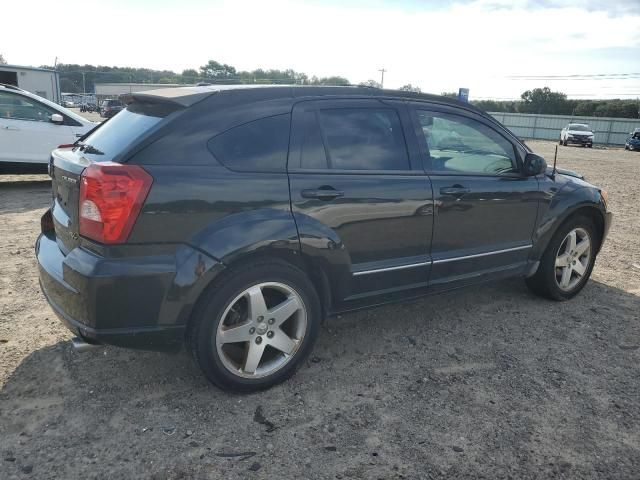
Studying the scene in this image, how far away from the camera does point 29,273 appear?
188 inches

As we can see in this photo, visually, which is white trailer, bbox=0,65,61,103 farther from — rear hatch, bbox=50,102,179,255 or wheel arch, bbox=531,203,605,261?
wheel arch, bbox=531,203,605,261

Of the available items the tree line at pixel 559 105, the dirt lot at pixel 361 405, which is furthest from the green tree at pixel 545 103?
the dirt lot at pixel 361 405

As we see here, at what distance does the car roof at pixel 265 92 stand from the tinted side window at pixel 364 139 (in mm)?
140

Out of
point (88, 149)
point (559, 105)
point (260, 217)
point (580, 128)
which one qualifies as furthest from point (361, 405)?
point (559, 105)

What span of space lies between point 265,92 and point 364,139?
0.70 metres

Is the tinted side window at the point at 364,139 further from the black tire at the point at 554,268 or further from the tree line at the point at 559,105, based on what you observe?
the tree line at the point at 559,105

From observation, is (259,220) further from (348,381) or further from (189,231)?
(348,381)

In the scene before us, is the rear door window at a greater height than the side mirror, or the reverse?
the rear door window

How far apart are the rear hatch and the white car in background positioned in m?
6.69

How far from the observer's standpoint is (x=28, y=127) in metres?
8.99

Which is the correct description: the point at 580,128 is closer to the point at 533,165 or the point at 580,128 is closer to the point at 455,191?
the point at 533,165

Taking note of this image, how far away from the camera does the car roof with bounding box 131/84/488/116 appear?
290 cm

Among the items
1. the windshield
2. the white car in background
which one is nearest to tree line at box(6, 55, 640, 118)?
the windshield

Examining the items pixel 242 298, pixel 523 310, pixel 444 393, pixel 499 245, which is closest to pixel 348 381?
pixel 444 393
